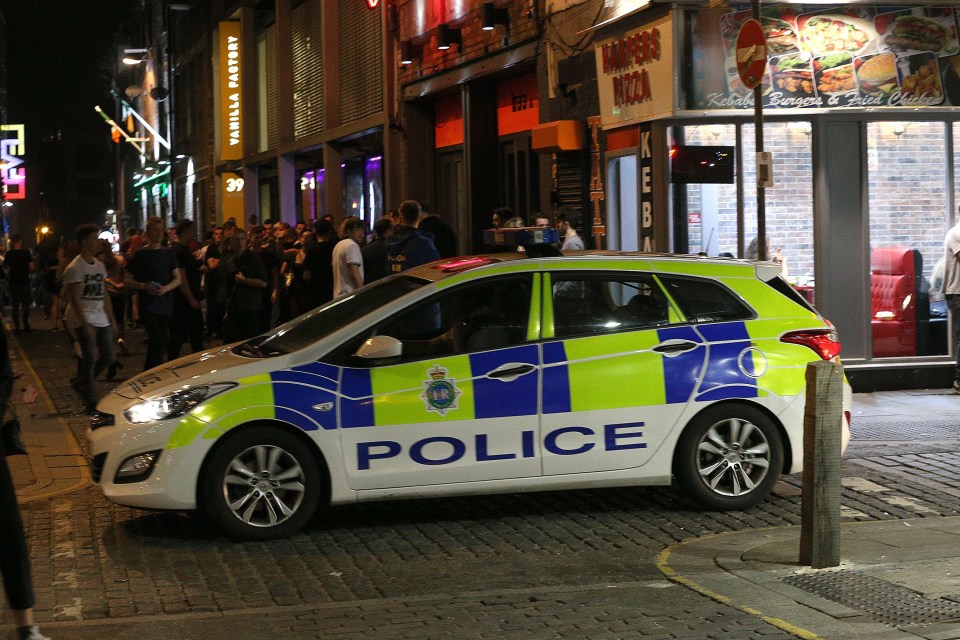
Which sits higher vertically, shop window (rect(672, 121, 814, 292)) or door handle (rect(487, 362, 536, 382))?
shop window (rect(672, 121, 814, 292))

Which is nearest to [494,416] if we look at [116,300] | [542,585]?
[542,585]

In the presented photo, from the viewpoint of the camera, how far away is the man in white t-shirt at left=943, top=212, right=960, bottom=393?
14055 millimetres

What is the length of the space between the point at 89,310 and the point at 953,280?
8537 mm

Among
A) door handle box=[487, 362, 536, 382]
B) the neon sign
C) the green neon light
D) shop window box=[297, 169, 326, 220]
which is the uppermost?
the neon sign

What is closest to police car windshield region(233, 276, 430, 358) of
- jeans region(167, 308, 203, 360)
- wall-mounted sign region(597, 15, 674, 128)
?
wall-mounted sign region(597, 15, 674, 128)

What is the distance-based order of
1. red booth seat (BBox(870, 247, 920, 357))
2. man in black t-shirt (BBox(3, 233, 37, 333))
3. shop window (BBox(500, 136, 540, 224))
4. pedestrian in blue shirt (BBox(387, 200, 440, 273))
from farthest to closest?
man in black t-shirt (BBox(3, 233, 37, 333)) < shop window (BBox(500, 136, 540, 224)) < red booth seat (BBox(870, 247, 920, 357)) < pedestrian in blue shirt (BBox(387, 200, 440, 273))

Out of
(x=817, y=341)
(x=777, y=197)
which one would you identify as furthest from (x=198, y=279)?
(x=817, y=341)

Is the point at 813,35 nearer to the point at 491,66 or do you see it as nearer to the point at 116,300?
the point at 491,66

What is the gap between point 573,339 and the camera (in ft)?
27.3

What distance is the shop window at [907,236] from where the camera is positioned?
1463 centimetres

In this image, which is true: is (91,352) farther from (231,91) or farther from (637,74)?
(231,91)

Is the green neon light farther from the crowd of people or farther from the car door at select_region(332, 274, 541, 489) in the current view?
the car door at select_region(332, 274, 541, 489)

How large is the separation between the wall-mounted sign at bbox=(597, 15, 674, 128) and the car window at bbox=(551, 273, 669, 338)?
6257mm

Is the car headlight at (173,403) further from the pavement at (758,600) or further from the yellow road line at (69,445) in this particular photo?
the yellow road line at (69,445)
